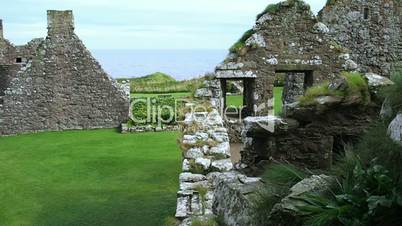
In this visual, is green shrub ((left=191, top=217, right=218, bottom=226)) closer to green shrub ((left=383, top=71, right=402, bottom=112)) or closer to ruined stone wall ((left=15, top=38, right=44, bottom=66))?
green shrub ((left=383, top=71, right=402, bottom=112))

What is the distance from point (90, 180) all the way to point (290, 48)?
6136mm

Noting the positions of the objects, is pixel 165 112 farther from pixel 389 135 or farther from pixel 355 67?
pixel 389 135

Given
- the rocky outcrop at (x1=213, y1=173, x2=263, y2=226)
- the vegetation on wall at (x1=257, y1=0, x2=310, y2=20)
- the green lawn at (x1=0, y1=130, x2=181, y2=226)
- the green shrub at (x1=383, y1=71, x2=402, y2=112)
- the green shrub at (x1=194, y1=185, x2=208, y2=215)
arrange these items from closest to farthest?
1. the green shrub at (x1=383, y1=71, x2=402, y2=112)
2. the rocky outcrop at (x1=213, y1=173, x2=263, y2=226)
3. the green shrub at (x1=194, y1=185, x2=208, y2=215)
4. the green lawn at (x1=0, y1=130, x2=181, y2=226)
5. the vegetation on wall at (x1=257, y1=0, x2=310, y2=20)

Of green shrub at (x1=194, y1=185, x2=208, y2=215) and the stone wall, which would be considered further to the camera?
green shrub at (x1=194, y1=185, x2=208, y2=215)

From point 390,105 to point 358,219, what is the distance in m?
1.03

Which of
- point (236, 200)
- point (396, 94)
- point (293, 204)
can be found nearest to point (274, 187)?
point (236, 200)

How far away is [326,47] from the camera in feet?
41.1

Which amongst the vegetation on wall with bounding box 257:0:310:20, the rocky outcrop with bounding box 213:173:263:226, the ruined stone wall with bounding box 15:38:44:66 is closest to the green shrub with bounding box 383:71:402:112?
Result: the rocky outcrop with bounding box 213:173:263:226

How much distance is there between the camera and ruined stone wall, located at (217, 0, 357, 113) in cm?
1241

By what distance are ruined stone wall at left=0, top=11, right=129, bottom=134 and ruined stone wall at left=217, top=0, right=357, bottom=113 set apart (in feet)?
23.8

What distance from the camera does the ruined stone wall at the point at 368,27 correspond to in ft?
45.2

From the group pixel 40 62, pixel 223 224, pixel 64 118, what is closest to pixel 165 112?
pixel 64 118

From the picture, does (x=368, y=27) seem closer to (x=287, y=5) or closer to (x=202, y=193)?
(x=287, y=5)

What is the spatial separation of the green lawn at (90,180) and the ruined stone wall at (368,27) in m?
6.03
